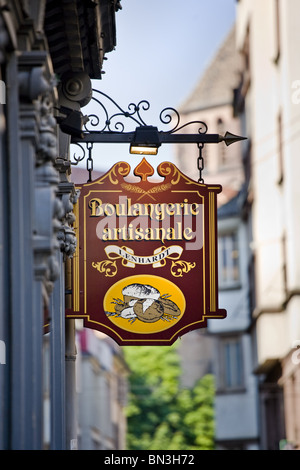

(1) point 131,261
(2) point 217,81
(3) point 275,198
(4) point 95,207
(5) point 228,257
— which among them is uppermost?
(2) point 217,81

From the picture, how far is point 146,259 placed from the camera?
13.5m

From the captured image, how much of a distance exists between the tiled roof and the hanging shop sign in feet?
255

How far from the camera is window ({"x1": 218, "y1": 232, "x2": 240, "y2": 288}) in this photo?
170ft

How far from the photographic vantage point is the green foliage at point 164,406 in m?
78.5

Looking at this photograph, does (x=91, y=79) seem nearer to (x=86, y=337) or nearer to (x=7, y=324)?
(x=7, y=324)

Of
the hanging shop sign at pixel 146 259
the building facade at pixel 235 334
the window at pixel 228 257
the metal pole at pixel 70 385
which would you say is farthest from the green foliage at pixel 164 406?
the hanging shop sign at pixel 146 259

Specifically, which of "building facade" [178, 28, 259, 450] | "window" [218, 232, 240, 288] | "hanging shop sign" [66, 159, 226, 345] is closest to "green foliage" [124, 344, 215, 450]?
"building facade" [178, 28, 259, 450]

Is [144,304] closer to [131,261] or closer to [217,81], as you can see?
[131,261]

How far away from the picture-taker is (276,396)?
3781 centimetres

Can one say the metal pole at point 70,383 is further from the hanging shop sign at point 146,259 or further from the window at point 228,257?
the window at point 228,257

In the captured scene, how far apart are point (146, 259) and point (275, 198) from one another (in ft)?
72.0

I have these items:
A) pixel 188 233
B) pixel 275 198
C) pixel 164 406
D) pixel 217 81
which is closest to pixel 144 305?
pixel 188 233
